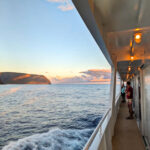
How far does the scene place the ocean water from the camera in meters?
5.59

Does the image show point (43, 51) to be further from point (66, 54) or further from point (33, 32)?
point (66, 54)

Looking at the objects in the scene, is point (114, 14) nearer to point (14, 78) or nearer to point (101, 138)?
point (14, 78)

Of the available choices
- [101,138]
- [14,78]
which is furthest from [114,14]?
[101,138]

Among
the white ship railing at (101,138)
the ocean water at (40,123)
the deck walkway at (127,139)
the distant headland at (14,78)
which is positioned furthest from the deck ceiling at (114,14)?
the ocean water at (40,123)

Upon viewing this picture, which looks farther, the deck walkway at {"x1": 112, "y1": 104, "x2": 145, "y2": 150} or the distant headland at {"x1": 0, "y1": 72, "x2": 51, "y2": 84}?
the deck walkway at {"x1": 112, "y1": 104, "x2": 145, "y2": 150}

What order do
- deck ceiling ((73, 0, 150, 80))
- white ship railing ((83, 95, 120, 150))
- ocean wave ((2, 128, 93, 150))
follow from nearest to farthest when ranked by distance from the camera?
deck ceiling ((73, 0, 150, 80)) → white ship railing ((83, 95, 120, 150)) → ocean wave ((2, 128, 93, 150))

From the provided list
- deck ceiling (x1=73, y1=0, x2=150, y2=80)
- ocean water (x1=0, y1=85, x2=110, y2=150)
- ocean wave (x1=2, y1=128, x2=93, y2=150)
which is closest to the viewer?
deck ceiling (x1=73, y1=0, x2=150, y2=80)

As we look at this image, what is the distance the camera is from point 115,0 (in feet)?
3.63

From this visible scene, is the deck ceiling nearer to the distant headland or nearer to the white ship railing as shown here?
the distant headland

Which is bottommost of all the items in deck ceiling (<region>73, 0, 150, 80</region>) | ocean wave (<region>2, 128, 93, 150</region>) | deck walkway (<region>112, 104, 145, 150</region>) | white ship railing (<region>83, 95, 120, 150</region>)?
ocean wave (<region>2, 128, 93, 150</region>)

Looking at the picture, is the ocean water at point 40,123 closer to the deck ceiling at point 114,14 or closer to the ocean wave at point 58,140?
the ocean wave at point 58,140

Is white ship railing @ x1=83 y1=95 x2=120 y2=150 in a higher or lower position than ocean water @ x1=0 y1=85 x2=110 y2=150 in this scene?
higher

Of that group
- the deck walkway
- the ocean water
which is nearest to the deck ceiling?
the deck walkway

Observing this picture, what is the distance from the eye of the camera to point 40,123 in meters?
11.1
